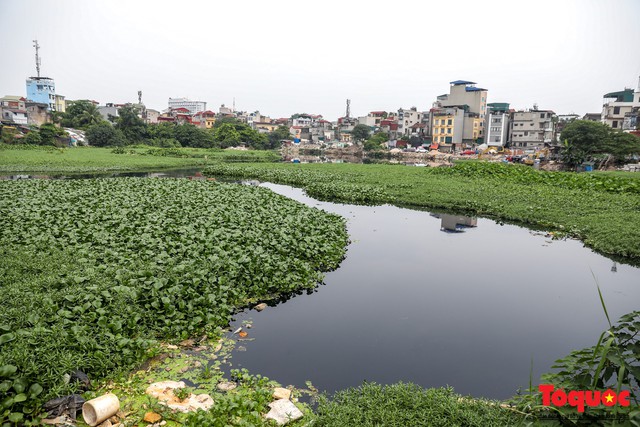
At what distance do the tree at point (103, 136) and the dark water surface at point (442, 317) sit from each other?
57160 millimetres

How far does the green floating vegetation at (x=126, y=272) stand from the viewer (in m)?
4.84

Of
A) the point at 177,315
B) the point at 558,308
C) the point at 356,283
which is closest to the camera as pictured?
the point at 177,315

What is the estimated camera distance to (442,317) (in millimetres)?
7562

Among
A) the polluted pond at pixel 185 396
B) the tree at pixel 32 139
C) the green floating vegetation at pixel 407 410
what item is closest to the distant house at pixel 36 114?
the tree at pixel 32 139

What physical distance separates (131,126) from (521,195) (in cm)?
6108

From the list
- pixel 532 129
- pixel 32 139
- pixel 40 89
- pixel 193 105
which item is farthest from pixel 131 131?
pixel 193 105

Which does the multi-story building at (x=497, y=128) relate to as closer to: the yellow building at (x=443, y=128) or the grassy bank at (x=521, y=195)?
the yellow building at (x=443, y=128)

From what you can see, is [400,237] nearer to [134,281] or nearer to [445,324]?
[445,324]

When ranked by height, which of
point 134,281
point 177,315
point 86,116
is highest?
point 86,116

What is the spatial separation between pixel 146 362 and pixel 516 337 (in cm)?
586

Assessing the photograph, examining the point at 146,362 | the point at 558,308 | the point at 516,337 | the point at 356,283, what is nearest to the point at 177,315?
the point at 146,362

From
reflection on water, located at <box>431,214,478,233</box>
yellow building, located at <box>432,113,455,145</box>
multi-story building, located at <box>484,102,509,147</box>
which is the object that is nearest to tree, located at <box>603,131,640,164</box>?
multi-story building, located at <box>484,102,509,147</box>

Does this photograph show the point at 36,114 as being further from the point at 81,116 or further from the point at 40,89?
the point at 40,89

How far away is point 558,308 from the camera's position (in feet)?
26.3
